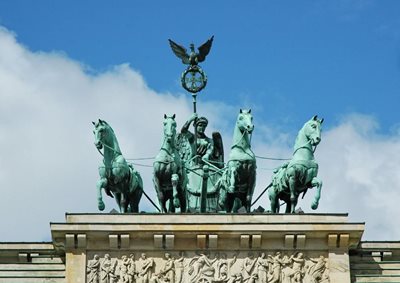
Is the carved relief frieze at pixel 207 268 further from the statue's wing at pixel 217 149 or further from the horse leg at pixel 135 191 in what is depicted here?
the statue's wing at pixel 217 149

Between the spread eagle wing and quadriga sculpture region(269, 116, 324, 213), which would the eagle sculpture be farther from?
quadriga sculpture region(269, 116, 324, 213)

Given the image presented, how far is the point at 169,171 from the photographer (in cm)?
4494

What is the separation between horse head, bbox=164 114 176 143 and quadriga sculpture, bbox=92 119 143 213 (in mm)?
1266

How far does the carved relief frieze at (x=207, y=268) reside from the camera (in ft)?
141

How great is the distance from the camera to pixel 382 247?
1730 inches

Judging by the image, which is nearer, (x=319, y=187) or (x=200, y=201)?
(x=319, y=187)

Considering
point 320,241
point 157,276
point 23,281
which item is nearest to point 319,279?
point 320,241

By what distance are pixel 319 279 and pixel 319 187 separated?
2.57 metres

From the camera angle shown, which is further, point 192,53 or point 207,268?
point 192,53

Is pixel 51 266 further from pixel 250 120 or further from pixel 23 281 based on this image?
pixel 250 120

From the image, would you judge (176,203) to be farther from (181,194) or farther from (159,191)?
(159,191)

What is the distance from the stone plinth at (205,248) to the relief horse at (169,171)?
5.57 ft

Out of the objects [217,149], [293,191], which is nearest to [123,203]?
[293,191]

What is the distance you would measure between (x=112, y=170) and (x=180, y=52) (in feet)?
20.1
